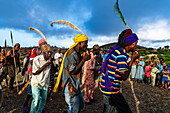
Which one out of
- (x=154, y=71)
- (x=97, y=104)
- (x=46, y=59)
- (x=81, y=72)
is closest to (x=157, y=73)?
(x=154, y=71)

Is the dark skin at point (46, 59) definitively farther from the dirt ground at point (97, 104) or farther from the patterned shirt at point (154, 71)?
the patterned shirt at point (154, 71)

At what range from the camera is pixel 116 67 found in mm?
2084

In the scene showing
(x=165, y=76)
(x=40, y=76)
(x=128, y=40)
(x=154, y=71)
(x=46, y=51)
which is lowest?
(x=165, y=76)

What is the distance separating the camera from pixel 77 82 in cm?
253

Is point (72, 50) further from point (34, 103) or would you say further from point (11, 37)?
point (11, 37)

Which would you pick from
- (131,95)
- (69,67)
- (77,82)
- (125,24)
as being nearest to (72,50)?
(69,67)

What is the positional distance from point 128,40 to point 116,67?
1.68ft

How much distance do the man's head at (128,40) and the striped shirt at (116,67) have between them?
15 centimetres

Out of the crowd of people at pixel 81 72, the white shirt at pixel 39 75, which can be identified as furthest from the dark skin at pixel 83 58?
the white shirt at pixel 39 75

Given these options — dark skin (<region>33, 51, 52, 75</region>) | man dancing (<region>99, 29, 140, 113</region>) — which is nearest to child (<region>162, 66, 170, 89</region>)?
man dancing (<region>99, 29, 140, 113</region>)

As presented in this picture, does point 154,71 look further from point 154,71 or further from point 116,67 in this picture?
point 116,67

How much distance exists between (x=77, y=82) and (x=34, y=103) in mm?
1325

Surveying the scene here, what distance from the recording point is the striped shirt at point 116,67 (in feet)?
6.56

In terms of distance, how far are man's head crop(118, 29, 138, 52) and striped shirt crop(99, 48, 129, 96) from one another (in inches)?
5.9
